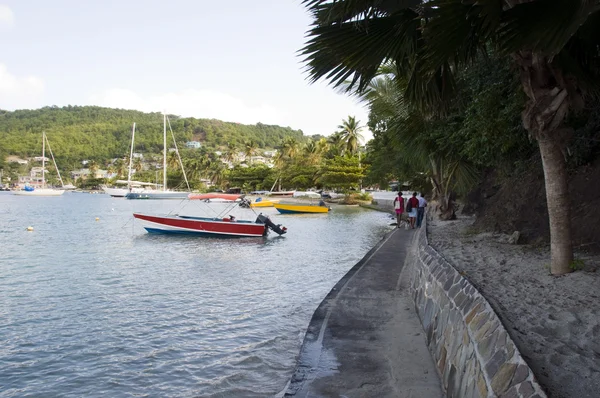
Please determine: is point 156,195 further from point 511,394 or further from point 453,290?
point 511,394

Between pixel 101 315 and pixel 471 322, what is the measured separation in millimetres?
7998

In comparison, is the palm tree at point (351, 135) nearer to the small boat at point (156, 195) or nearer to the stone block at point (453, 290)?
the small boat at point (156, 195)

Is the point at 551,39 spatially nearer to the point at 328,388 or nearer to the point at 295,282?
the point at 328,388

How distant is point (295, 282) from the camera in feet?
43.5

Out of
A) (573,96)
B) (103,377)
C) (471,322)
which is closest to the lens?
(471,322)

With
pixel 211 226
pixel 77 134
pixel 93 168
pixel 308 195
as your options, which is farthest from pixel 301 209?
pixel 77 134

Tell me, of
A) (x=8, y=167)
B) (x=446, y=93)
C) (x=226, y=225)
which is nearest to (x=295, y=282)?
(x=446, y=93)

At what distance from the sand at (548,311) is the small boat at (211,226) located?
17133 millimetres

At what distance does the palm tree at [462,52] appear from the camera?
16.2ft

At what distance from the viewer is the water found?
6.57m

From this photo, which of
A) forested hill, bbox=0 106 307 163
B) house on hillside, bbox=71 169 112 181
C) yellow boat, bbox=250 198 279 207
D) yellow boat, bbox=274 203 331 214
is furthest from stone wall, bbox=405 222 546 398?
forested hill, bbox=0 106 307 163

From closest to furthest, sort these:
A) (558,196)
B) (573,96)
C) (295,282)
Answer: (573,96)
(558,196)
(295,282)

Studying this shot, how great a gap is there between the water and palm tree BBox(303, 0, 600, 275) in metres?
4.24

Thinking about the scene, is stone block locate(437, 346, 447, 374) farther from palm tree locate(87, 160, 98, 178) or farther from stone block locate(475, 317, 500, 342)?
palm tree locate(87, 160, 98, 178)
